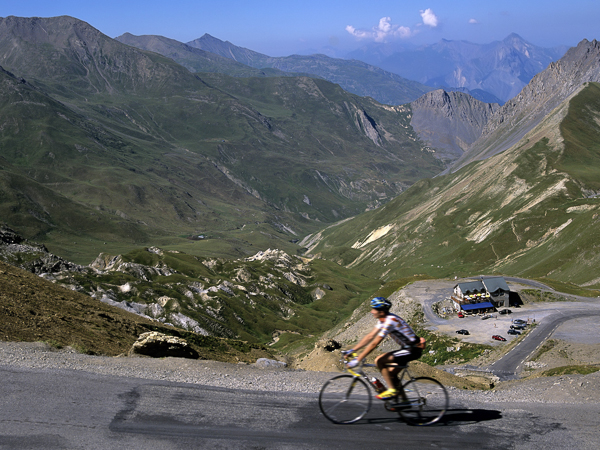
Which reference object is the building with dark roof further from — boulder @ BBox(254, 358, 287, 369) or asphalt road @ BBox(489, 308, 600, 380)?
boulder @ BBox(254, 358, 287, 369)

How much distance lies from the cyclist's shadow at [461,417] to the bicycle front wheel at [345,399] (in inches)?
28.4

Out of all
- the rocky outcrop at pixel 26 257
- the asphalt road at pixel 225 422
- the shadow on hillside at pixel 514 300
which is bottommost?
the shadow on hillside at pixel 514 300

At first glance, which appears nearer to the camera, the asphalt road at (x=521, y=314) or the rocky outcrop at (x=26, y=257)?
the asphalt road at (x=521, y=314)

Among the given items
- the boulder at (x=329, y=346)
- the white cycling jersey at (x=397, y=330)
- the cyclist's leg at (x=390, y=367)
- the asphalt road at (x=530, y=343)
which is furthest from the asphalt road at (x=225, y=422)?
the asphalt road at (x=530, y=343)

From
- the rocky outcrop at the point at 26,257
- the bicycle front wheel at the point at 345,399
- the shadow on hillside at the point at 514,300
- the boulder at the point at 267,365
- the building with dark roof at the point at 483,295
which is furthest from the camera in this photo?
the rocky outcrop at the point at 26,257

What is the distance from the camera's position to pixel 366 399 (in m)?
19.1

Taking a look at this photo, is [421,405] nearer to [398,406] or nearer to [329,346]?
[398,406]

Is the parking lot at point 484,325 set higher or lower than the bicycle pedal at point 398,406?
lower

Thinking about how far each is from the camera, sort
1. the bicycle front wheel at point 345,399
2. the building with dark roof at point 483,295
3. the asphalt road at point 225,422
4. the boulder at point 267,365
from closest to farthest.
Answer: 1. the asphalt road at point 225,422
2. the bicycle front wheel at point 345,399
3. the boulder at point 267,365
4. the building with dark roof at point 483,295

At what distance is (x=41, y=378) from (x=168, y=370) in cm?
717

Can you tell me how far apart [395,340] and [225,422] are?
771cm

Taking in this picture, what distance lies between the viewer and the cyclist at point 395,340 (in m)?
18.2

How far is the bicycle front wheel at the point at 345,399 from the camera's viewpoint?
18797mm

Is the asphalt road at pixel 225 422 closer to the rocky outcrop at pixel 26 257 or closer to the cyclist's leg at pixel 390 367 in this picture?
the cyclist's leg at pixel 390 367
